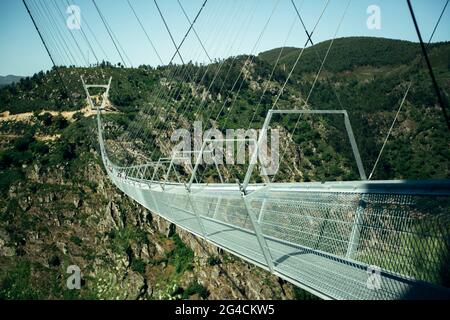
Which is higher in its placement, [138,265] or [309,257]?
[309,257]

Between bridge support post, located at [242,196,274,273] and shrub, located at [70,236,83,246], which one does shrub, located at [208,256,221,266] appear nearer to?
shrub, located at [70,236,83,246]

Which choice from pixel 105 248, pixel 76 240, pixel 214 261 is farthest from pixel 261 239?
pixel 214 261

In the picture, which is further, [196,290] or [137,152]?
[137,152]

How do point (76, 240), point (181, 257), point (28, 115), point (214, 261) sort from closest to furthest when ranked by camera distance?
point (76, 240) → point (181, 257) → point (214, 261) → point (28, 115)

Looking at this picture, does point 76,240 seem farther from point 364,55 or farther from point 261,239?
point 364,55

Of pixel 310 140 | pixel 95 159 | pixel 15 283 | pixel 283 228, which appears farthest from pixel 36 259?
pixel 310 140
